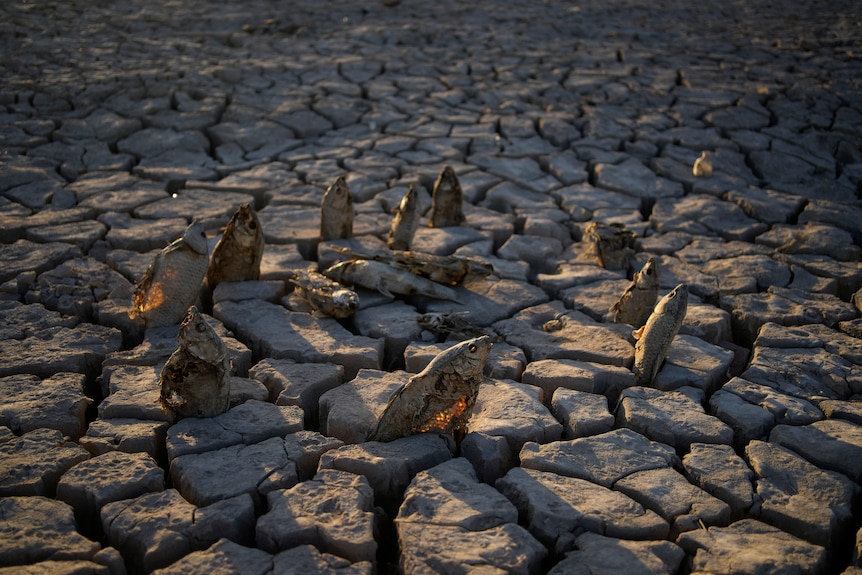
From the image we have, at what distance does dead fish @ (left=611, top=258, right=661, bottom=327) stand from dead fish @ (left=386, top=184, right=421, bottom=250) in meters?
1.21

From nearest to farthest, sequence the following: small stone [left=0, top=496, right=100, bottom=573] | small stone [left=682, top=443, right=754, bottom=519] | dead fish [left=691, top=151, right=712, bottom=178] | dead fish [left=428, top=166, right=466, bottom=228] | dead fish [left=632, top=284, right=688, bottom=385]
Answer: small stone [left=0, top=496, right=100, bottom=573], small stone [left=682, top=443, right=754, bottom=519], dead fish [left=632, top=284, right=688, bottom=385], dead fish [left=428, top=166, right=466, bottom=228], dead fish [left=691, top=151, right=712, bottom=178]

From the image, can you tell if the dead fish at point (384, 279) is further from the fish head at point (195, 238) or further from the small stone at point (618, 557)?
the small stone at point (618, 557)

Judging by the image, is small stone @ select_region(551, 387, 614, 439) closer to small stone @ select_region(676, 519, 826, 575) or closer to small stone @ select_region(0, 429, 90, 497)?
small stone @ select_region(676, 519, 826, 575)

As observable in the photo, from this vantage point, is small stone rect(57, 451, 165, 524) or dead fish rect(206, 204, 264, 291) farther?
dead fish rect(206, 204, 264, 291)

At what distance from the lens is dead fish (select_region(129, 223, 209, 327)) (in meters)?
3.31

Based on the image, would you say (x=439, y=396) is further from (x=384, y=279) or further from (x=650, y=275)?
(x=650, y=275)

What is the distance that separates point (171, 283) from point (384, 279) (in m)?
1.00

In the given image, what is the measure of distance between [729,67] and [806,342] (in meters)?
5.15

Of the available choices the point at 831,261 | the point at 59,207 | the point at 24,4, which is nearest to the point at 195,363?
the point at 59,207

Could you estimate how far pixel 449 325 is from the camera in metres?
3.41

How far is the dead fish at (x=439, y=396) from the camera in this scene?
2600mm

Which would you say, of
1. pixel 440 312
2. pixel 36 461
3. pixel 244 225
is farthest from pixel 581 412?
pixel 36 461

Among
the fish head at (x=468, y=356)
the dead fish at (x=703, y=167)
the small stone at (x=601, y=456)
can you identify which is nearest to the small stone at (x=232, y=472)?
the fish head at (x=468, y=356)

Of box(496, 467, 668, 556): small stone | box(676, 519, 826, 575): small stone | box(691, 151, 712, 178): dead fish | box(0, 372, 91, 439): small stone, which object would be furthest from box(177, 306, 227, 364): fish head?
box(691, 151, 712, 178): dead fish
